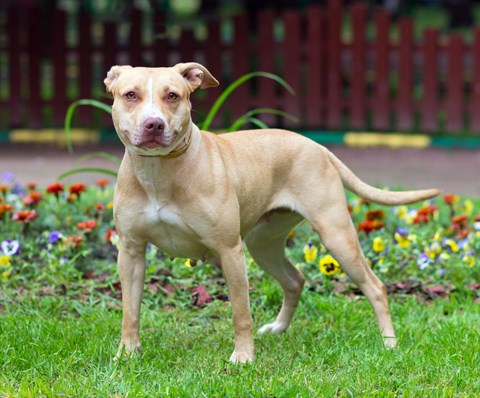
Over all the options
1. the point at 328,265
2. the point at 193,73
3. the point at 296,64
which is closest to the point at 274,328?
the point at 328,265

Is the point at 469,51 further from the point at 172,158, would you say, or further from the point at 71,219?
the point at 172,158

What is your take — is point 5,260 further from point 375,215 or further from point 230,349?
point 375,215

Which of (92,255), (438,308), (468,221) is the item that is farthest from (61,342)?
(468,221)

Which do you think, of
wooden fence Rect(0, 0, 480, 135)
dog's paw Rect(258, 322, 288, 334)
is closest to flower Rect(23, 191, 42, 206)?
dog's paw Rect(258, 322, 288, 334)

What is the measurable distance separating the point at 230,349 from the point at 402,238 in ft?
6.03

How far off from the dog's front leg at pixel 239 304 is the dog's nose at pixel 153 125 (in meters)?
0.82

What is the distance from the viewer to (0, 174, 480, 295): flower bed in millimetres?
6340

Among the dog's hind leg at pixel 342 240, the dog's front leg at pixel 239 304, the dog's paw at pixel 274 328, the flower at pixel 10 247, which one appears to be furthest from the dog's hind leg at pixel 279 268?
the flower at pixel 10 247

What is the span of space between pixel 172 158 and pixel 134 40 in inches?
359

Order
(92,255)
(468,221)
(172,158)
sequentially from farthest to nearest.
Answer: (468,221)
(92,255)
(172,158)

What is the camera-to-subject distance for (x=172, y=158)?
4809mm

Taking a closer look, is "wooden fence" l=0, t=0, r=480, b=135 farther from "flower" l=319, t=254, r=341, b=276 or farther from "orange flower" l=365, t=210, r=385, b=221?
"flower" l=319, t=254, r=341, b=276

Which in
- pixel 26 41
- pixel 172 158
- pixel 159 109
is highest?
pixel 159 109

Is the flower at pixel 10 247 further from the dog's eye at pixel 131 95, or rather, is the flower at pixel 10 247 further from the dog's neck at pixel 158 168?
the dog's eye at pixel 131 95
